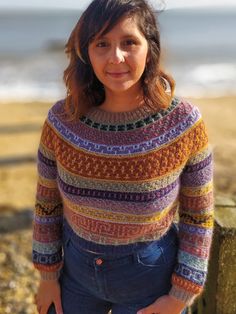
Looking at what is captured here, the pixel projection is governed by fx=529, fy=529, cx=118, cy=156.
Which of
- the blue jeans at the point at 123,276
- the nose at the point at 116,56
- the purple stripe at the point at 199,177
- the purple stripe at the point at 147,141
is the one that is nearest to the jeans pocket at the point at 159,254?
the blue jeans at the point at 123,276

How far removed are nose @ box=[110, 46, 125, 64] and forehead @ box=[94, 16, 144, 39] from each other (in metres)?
0.05

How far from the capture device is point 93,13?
1605 mm

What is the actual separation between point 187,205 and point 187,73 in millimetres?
16672

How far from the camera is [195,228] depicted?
1726 mm

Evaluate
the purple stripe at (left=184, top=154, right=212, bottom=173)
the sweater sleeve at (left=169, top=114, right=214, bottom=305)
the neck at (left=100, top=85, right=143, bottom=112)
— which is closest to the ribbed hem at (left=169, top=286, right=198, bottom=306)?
the sweater sleeve at (left=169, top=114, right=214, bottom=305)

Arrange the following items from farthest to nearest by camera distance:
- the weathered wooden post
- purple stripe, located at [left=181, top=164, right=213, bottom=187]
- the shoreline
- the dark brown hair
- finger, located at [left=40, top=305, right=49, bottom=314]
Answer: the shoreline → the weathered wooden post → finger, located at [left=40, top=305, right=49, bottom=314] → purple stripe, located at [left=181, top=164, right=213, bottom=187] → the dark brown hair

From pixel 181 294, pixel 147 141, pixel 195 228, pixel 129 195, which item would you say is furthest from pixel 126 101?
pixel 181 294

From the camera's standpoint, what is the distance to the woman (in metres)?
1.62

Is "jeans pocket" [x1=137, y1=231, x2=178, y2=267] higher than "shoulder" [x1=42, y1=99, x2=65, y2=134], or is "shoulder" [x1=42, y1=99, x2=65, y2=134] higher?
"shoulder" [x1=42, y1=99, x2=65, y2=134]

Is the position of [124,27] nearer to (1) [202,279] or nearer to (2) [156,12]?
(2) [156,12]

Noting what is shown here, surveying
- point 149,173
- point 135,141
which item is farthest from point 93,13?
point 149,173

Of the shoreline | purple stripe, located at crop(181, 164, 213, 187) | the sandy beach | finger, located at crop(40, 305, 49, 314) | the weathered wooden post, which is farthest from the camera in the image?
the shoreline

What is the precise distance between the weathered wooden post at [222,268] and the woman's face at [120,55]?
2.69 ft

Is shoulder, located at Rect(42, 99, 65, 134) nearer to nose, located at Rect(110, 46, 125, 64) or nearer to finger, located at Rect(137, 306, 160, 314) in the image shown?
nose, located at Rect(110, 46, 125, 64)
